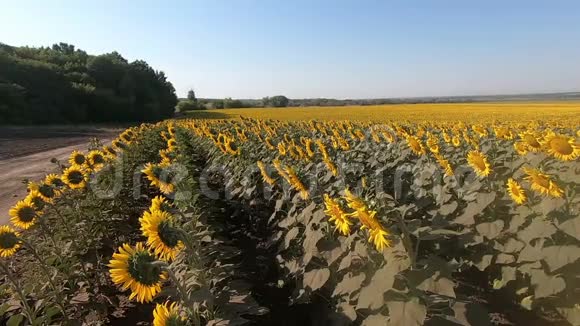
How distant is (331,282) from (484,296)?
160 cm

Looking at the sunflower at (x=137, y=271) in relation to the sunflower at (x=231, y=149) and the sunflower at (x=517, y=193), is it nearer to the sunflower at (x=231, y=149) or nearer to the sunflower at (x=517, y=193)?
the sunflower at (x=517, y=193)

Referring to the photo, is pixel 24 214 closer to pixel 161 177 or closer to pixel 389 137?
pixel 161 177

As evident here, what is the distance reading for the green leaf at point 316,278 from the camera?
307 centimetres

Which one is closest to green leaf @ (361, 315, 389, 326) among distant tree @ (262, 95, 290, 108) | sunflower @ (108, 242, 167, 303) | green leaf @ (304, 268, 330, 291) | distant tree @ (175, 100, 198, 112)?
green leaf @ (304, 268, 330, 291)

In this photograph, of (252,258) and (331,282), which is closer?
(331,282)

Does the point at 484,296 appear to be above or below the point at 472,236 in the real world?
below

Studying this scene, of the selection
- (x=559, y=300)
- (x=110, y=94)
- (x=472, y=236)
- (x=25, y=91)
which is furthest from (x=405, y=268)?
(x=110, y=94)

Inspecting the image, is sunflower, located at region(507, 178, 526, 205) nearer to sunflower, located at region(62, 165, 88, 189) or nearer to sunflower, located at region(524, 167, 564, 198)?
sunflower, located at region(524, 167, 564, 198)

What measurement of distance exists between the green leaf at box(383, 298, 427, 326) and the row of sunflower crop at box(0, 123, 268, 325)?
2.79 feet

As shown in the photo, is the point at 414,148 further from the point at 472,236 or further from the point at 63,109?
the point at 63,109

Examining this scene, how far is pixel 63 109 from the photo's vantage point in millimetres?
47750

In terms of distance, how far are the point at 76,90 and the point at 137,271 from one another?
5370cm

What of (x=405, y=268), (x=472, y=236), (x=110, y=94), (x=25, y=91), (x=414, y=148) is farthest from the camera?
(x=110, y=94)

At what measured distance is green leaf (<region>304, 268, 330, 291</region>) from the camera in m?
3.07
